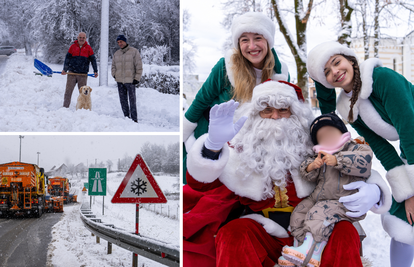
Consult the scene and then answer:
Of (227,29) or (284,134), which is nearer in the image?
(284,134)

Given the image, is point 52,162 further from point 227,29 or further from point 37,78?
point 227,29

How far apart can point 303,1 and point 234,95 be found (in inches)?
128

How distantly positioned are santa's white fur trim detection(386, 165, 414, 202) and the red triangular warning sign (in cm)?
125

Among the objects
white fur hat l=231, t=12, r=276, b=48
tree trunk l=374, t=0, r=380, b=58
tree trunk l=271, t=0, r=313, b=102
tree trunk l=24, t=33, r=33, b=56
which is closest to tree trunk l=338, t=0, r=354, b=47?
tree trunk l=374, t=0, r=380, b=58

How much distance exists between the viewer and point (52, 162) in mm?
1604

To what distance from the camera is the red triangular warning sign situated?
4.99 ft

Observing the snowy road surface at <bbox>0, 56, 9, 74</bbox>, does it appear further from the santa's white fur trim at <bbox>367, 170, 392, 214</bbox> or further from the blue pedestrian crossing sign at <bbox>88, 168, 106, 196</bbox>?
the santa's white fur trim at <bbox>367, 170, 392, 214</bbox>

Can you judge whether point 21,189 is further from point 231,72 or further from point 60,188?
point 231,72

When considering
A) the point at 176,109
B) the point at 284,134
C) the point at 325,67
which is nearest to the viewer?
the point at 284,134

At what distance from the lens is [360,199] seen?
1.29m

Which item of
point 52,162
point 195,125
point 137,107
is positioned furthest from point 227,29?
point 52,162

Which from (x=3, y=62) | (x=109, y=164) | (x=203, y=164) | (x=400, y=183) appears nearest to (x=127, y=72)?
(x=109, y=164)

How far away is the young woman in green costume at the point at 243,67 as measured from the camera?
1.76 metres

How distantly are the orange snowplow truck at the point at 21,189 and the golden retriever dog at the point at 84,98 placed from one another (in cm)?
42
